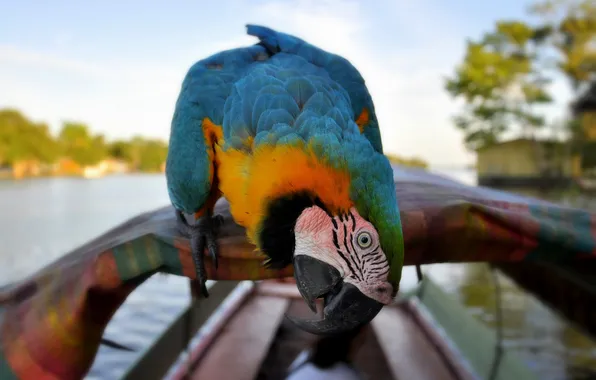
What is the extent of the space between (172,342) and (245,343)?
0.57 m

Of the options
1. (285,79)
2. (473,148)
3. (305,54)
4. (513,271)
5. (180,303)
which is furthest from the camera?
(473,148)

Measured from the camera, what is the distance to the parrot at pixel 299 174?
1.01 metres

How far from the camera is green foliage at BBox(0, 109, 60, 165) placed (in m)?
23.5

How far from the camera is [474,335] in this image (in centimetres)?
328

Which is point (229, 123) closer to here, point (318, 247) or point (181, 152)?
point (181, 152)

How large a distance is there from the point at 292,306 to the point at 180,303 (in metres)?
2.53

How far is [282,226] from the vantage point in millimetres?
1108

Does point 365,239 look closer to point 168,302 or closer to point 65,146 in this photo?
point 168,302

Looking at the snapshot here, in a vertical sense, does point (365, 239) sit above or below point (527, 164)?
above

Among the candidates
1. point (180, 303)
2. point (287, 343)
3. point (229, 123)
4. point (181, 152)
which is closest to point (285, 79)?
point (229, 123)

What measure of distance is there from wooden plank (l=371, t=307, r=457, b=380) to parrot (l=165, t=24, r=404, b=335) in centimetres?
184

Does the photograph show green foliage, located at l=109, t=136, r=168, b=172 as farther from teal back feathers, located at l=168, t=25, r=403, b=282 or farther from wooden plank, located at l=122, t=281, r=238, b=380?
teal back feathers, located at l=168, t=25, r=403, b=282

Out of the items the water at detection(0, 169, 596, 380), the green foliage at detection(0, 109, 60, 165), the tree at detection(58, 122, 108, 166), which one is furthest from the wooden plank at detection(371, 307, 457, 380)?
the tree at detection(58, 122, 108, 166)

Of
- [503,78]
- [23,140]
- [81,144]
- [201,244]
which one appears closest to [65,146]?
[81,144]
